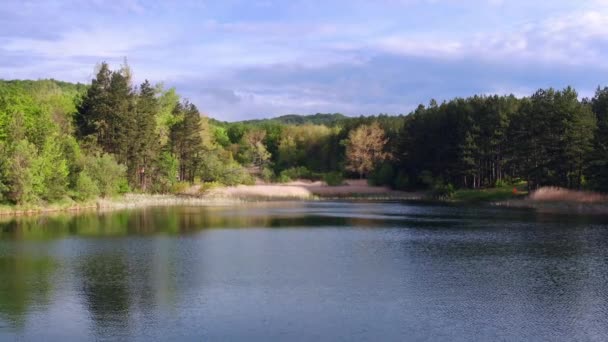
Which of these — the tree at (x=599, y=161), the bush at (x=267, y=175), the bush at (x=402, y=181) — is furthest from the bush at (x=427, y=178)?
the tree at (x=599, y=161)

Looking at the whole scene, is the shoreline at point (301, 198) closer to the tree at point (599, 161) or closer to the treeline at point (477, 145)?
the tree at point (599, 161)

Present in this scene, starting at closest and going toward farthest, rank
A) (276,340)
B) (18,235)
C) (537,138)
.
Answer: (276,340)
(18,235)
(537,138)

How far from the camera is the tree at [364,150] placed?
90.2m

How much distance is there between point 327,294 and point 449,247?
1207cm

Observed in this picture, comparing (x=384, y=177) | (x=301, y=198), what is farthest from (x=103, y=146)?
(x=384, y=177)

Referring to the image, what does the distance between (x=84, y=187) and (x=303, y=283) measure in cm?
3850

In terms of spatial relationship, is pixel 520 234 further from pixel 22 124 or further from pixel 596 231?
pixel 22 124

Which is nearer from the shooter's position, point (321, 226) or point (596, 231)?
point (596, 231)

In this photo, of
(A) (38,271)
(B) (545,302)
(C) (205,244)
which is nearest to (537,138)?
(C) (205,244)

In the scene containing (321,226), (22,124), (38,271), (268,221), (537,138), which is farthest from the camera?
(537,138)

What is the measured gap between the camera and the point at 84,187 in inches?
2133

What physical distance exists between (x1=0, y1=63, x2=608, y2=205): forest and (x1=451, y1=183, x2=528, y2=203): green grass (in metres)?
1.69

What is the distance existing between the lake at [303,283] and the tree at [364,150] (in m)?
51.8

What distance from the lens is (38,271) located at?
22750mm
